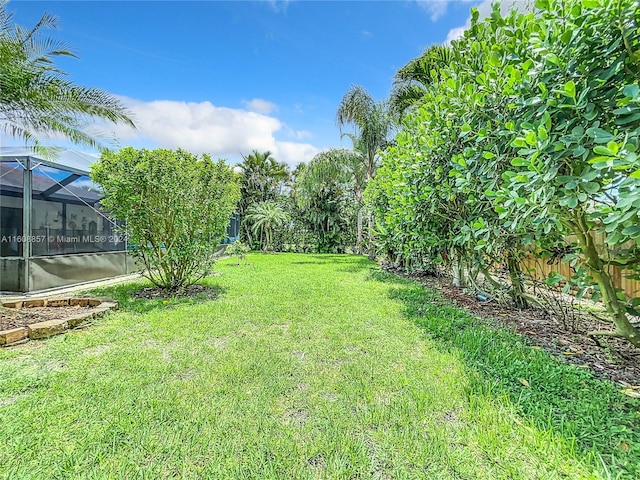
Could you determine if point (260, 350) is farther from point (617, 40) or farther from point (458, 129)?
point (617, 40)

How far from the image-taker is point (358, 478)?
161 cm

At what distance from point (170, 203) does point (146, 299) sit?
73.0 inches

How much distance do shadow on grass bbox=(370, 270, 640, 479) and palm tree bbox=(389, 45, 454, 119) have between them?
7452 millimetres

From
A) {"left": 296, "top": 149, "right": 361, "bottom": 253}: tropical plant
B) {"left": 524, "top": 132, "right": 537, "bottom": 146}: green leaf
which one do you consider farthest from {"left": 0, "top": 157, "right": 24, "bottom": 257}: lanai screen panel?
{"left": 296, "top": 149, "right": 361, "bottom": 253}: tropical plant

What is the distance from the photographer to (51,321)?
3.90 metres

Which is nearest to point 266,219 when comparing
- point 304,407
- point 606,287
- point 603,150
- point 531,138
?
point 304,407

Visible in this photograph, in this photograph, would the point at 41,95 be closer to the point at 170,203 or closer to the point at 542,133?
the point at 170,203

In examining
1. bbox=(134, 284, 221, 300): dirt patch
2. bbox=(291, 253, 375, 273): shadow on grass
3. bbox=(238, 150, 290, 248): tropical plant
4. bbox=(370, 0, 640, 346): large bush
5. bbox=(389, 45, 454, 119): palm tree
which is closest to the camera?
bbox=(370, 0, 640, 346): large bush

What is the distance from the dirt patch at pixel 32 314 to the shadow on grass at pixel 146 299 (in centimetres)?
64

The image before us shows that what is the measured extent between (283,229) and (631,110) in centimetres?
1764

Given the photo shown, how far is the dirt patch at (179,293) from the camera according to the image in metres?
5.93

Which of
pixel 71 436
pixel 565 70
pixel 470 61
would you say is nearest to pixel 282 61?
pixel 470 61

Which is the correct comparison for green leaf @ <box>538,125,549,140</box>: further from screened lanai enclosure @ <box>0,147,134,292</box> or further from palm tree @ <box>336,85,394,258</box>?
palm tree @ <box>336,85,394,258</box>

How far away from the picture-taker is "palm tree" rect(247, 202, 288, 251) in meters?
17.3
